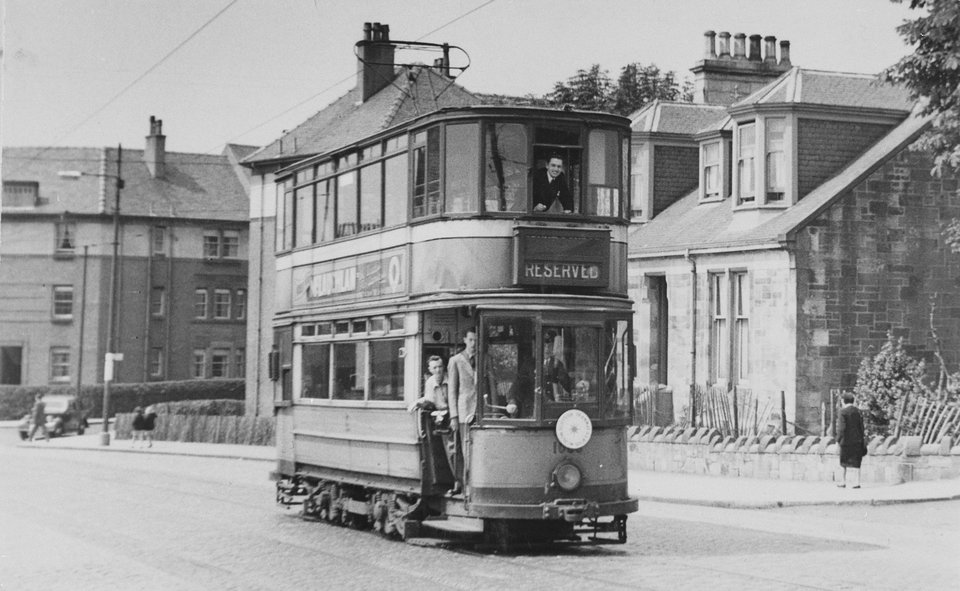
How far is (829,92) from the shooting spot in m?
33.8

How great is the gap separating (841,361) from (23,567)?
2036cm

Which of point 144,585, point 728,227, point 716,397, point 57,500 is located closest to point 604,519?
point 144,585

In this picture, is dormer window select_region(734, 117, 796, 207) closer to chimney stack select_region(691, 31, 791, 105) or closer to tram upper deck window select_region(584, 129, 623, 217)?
chimney stack select_region(691, 31, 791, 105)

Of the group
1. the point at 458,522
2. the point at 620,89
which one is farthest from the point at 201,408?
the point at 458,522

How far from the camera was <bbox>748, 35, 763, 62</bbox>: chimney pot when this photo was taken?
41.9 meters

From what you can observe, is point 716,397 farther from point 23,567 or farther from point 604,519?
point 23,567

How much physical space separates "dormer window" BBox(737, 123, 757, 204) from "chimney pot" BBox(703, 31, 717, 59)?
806 centimetres

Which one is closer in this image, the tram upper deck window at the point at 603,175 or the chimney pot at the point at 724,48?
the tram upper deck window at the point at 603,175

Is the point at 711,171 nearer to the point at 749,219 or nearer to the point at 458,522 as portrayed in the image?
the point at 749,219

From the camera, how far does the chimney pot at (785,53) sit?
42225 millimetres

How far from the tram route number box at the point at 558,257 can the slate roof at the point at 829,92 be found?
1773cm

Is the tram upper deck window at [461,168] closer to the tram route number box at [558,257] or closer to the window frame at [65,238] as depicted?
the tram route number box at [558,257]

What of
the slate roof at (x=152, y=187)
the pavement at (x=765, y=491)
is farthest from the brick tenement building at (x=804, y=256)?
the slate roof at (x=152, y=187)

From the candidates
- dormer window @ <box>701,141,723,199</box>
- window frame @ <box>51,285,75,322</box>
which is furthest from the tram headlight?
window frame @ <box>51,285,75,322</box>
